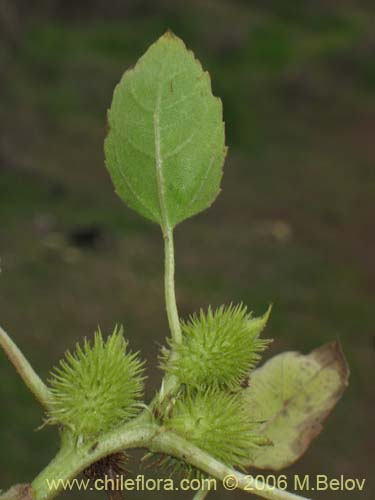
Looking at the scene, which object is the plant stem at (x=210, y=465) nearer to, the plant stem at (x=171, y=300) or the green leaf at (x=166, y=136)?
the plant stem at (x=171, y=300)

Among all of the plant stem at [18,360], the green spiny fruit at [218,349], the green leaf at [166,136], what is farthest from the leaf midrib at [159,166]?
the plant stem at [18,360]

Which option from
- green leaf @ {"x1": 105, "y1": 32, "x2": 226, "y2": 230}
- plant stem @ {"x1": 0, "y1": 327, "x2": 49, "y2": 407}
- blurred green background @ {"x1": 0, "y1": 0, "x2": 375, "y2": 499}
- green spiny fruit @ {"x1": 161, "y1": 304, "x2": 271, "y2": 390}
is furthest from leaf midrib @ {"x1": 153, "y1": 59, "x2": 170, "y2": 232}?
blurred green background @ {"x1": 0, "y1": 0, "x2": 375, "y2": 499}

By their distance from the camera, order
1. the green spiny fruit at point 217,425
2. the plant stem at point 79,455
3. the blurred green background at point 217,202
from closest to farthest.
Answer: the plant stem at point 79,455 < the green spiny fruit at point 217,425 < the blurred green background at point 217,202

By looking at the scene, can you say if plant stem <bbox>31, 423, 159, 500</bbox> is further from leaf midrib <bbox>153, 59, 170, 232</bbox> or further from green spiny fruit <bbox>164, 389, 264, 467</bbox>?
leaf midrib <bbox>153, 59, 170, 232</bbox>

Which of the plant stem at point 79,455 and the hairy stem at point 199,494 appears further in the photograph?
the hairy stem at point 199,494

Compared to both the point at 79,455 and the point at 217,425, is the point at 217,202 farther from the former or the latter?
the point at 79,455

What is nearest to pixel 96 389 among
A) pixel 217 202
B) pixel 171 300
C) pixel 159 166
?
pixel 171 300
